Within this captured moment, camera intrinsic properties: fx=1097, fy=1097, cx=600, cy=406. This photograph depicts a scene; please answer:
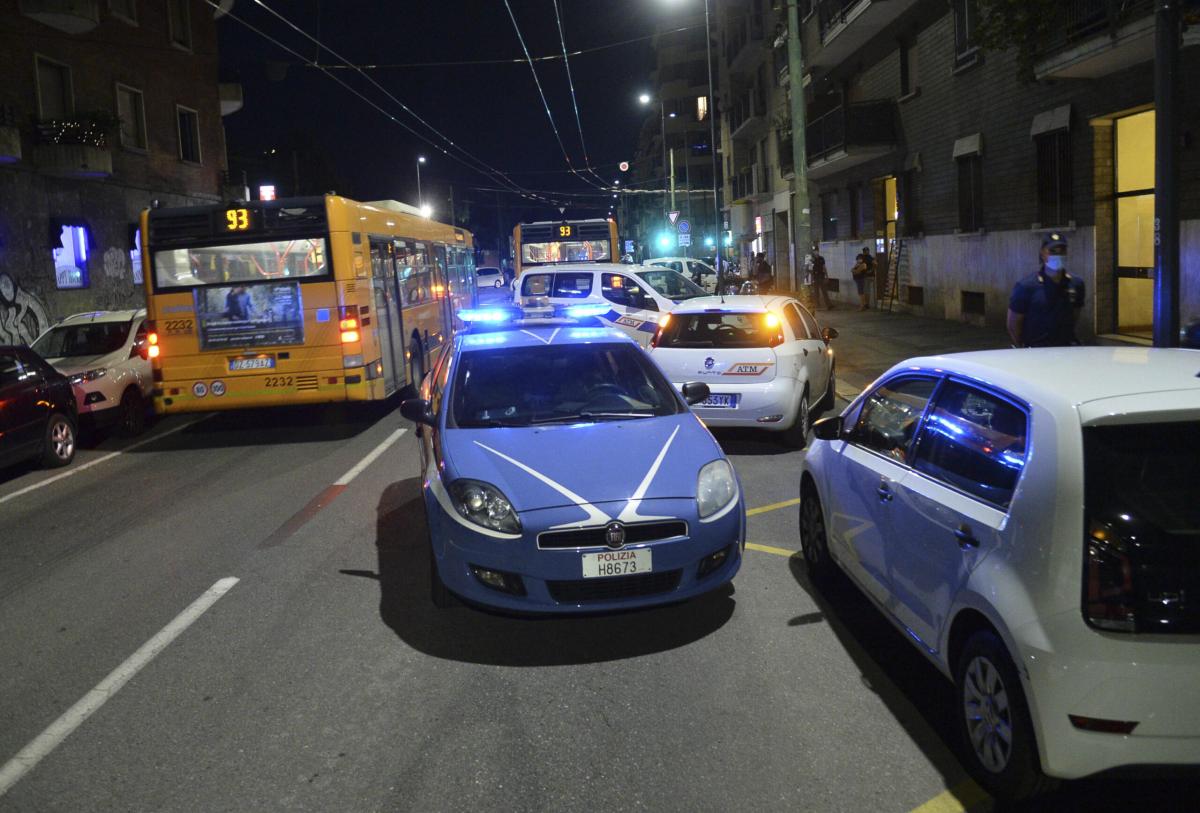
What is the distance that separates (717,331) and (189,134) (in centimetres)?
2423

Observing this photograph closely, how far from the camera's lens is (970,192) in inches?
922

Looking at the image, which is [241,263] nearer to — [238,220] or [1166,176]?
[238,220]

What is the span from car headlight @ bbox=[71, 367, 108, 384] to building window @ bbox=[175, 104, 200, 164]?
1815 centimetres

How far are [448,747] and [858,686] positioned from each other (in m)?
1.83

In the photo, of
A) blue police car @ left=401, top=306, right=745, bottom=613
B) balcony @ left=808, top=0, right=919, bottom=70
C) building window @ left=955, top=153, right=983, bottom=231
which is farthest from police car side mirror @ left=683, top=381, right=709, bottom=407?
balcony @ left=808, top=0, right=919, bottom=70

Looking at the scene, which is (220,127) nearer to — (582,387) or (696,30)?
(582,387)

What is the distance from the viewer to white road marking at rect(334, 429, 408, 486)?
33.8ft

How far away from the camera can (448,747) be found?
172 inches

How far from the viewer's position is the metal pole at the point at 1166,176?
908 centimetres

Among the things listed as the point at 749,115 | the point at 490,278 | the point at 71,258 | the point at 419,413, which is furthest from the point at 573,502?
the point at 490,278

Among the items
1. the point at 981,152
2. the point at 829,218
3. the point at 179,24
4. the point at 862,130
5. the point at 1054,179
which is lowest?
the point at 1054,179

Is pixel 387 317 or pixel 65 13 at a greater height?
pixel 65 13

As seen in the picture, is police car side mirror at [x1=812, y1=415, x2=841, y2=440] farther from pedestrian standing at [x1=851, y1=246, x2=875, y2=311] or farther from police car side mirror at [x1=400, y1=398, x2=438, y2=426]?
pedestrian standing at [x1=851, y1=246, x2=875, y2=311]

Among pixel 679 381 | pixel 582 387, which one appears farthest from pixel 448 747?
pixel 679 381
